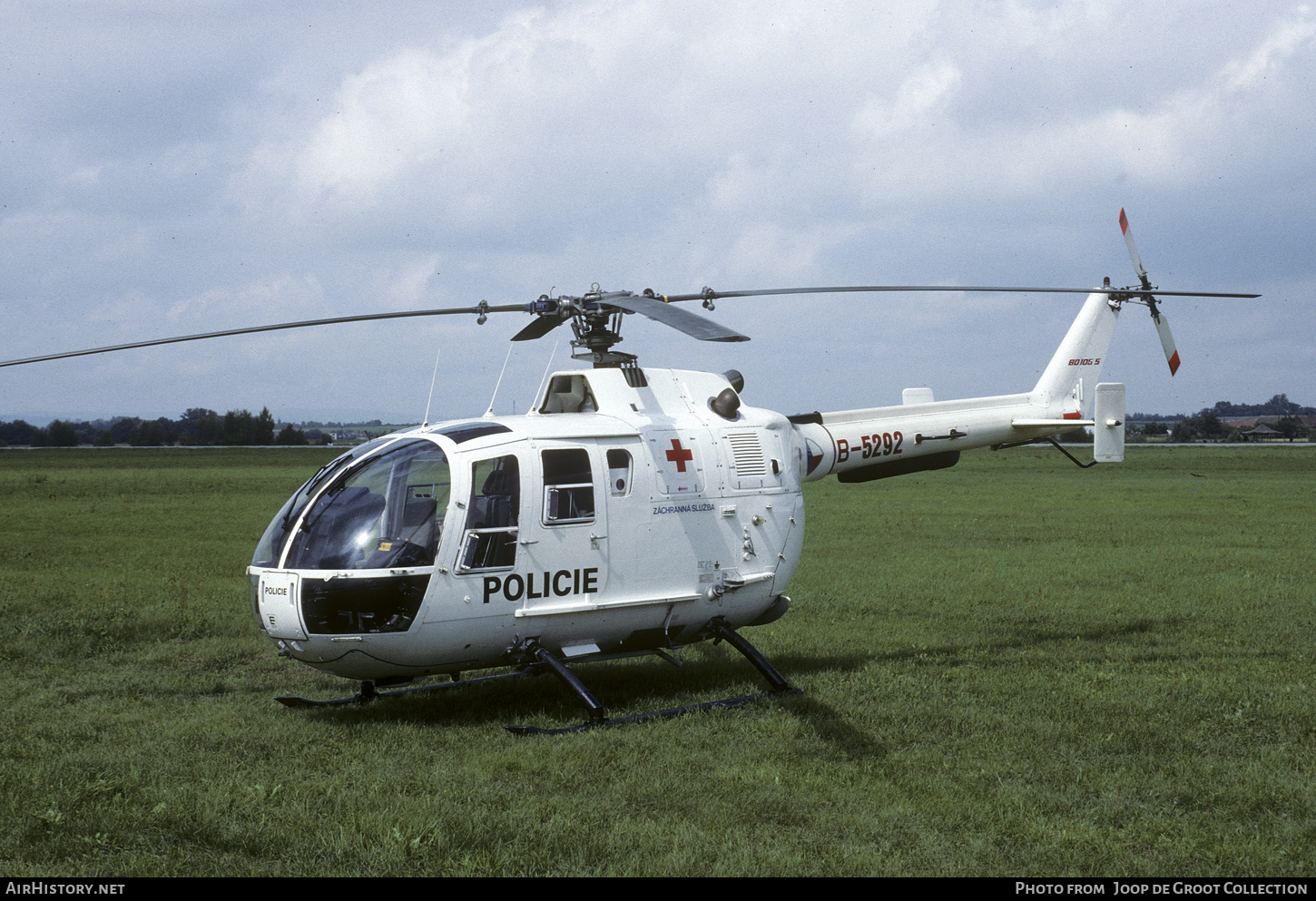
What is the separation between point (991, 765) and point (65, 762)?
21.8 ft

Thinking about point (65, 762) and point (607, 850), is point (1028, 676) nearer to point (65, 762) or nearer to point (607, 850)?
point (607, 850)

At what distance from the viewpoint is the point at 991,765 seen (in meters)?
7.72

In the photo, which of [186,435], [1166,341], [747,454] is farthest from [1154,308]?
[186,435]

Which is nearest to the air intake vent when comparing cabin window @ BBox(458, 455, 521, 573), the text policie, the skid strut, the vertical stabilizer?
the skid strut

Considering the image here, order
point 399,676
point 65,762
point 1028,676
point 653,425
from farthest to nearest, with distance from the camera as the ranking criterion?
1. point 1028,676
2. point 653,425
3. point 399,676
4. point 65,762

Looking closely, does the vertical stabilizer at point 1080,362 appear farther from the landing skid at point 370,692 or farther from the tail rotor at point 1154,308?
the landing skid at point 370,692

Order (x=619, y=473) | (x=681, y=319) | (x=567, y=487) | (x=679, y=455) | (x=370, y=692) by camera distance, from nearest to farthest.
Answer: (x=681, y=319) < (x=567, y=487) < (x=619, y=473) < (x=370, y=692) < (x=679, y=455)

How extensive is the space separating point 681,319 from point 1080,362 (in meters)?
7.79

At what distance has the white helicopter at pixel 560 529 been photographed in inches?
321

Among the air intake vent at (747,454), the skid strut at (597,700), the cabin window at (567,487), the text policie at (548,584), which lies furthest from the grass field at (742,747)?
the air intake vent at (747,454)

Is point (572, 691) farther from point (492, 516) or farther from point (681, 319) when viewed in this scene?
point (681, 319)

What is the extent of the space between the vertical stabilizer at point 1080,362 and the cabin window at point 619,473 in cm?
661

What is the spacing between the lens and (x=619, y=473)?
928 centimetres

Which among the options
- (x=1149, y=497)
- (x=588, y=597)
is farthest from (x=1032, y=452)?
(x=588, y=597)
